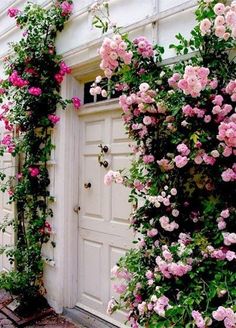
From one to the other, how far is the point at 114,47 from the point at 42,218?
237 cm

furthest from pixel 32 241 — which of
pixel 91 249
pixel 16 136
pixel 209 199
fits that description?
pixel 209 199

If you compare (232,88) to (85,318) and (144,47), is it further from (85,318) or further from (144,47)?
(85,318)

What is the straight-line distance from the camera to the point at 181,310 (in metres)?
2.35

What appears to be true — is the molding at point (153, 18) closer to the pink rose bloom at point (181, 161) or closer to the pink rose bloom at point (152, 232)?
the pink rose bloom at point (181, 161)

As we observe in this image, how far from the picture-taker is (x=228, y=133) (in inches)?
95.7

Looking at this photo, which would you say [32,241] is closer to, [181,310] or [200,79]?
[181,310]

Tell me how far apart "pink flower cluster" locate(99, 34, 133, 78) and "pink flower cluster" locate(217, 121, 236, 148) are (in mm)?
947

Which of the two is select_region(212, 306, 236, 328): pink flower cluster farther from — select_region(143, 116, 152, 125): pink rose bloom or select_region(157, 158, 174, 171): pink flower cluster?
select_region(143, 116, 152, 125): pink rose bloom

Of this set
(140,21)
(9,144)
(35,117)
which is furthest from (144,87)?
(9,144)

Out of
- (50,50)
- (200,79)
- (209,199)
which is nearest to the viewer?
(200,79)

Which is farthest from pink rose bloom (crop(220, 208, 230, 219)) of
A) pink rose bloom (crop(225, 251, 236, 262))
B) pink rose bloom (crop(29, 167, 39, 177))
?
pink rose bloom (crop(29, 167, 39, 177))

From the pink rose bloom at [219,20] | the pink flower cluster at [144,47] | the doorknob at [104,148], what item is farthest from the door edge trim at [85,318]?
the pink rose bloom at [219,20]

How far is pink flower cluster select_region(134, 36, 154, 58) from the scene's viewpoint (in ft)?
10.1

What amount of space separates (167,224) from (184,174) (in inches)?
15.0
